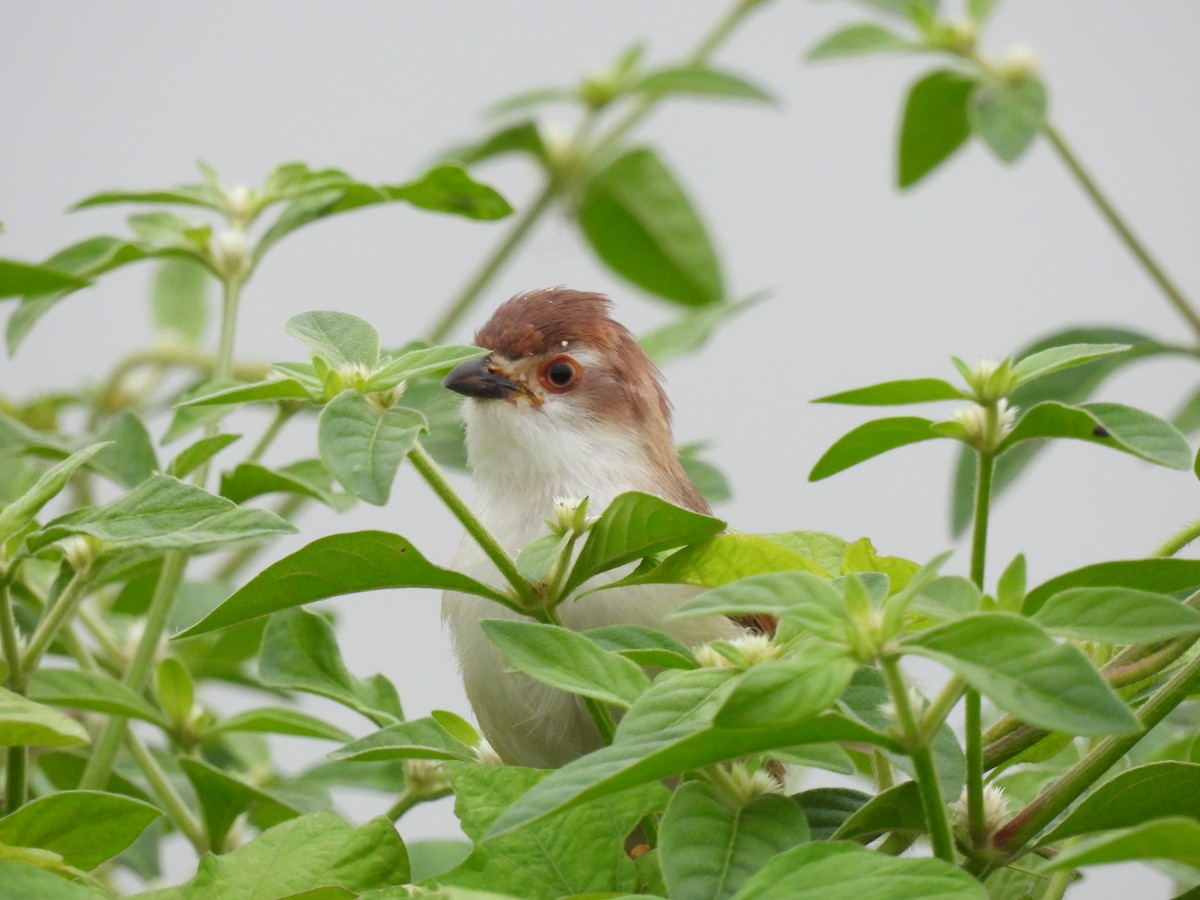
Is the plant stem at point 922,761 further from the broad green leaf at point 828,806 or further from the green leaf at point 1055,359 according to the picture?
the green leaf at point 1055,359

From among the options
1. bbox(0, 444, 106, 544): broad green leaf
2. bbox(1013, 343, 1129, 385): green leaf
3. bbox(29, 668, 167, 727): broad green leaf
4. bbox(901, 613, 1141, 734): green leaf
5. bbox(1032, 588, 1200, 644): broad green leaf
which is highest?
bbox(0, 444, 106, 544): broad green leaf

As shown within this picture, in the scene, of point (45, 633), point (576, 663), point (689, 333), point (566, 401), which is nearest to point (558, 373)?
point (566, 401)

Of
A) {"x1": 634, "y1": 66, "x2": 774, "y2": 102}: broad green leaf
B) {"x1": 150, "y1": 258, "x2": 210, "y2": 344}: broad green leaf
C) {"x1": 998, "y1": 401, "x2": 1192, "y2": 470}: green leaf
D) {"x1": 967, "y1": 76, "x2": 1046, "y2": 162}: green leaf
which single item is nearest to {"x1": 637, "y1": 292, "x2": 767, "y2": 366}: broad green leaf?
{"x1": 967, "y1": 76, "x2": 1046, "y2": 162}: green leaf

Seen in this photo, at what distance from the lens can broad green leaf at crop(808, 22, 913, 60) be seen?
2.57 m

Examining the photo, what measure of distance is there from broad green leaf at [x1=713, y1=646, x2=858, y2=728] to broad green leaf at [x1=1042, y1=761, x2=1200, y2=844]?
1.10 ft

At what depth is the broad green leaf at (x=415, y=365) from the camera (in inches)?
48.4

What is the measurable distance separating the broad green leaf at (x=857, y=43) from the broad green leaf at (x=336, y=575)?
159cm

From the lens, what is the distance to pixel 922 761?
0.99 m

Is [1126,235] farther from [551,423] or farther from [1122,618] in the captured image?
[1122,618]

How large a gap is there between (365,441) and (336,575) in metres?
0.14

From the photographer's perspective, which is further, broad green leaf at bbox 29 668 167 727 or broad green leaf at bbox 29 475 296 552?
broad green leaf at bbox 29 668 167 727

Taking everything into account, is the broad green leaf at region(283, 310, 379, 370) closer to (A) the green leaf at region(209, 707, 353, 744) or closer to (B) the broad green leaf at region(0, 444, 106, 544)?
(B) the broad green leaf at region(0, 444, 106, 544)

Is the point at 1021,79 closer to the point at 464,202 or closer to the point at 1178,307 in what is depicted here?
the point at 1178,307

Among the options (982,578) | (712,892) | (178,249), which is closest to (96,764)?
(178,249)
